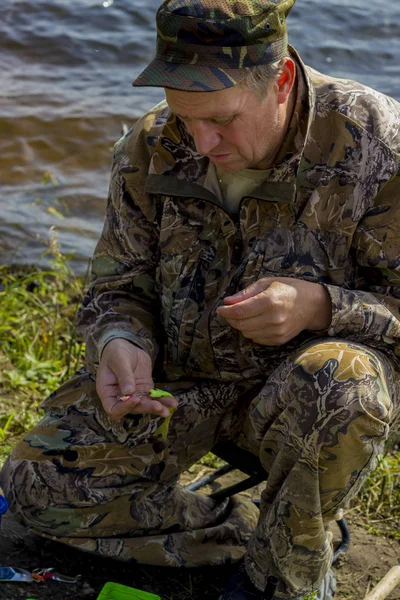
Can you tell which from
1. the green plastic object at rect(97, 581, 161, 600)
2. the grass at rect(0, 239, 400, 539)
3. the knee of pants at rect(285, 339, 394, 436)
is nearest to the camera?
the knee of pants at rect(285, 339, 394, 436)

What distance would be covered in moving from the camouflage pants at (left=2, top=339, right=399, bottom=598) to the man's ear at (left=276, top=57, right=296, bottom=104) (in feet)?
2.38

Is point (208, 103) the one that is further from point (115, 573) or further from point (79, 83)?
point (79, 83)

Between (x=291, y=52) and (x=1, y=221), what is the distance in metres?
4.12

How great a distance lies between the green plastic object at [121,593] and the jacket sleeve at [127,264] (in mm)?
697

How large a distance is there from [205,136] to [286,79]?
310mm

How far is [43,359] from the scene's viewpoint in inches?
186

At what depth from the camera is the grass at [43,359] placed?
12.4 ft

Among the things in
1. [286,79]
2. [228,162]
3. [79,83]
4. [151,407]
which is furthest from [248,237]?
[79,83]

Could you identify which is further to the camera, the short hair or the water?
the water

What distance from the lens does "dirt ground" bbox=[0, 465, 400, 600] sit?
3.14 meters

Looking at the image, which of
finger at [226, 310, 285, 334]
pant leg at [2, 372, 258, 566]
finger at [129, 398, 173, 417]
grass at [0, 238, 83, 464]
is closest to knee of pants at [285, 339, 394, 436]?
finger at [226, 310, 285, 334]

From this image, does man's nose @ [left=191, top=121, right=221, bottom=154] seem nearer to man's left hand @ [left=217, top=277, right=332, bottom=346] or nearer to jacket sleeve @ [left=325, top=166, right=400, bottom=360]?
man's left hand @ [left=217, top=277, right=332, bottom=346]

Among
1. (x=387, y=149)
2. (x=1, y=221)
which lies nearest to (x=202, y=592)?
(x=387, y=149)

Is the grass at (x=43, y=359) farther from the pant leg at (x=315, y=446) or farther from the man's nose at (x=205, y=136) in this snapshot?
the man's nose at (x=205, y=136)
